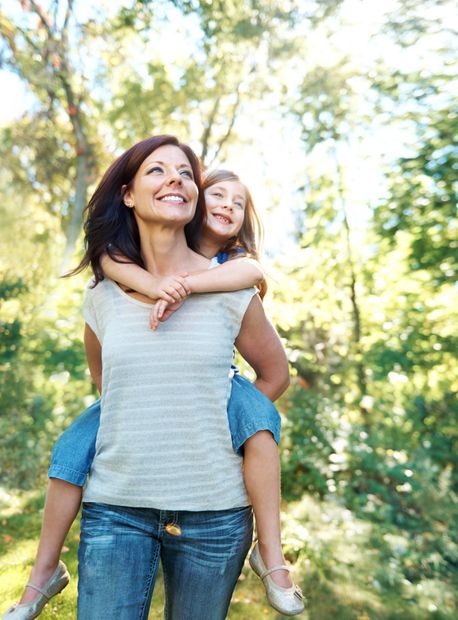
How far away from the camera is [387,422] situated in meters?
5.39

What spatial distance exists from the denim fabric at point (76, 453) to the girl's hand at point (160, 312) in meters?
0.37

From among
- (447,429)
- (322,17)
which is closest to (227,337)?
(447,429)

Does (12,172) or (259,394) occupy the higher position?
(12,172)

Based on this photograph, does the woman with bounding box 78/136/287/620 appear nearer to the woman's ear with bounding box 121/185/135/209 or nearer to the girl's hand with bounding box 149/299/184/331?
the girl's hand with bounding box 149/299/184/331

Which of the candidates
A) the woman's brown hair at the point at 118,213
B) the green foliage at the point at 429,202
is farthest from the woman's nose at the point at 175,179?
the green foliage at the point at 429,202

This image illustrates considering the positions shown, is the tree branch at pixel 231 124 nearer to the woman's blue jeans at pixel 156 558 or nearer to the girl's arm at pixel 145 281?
the girl's arm at pixel 145 281

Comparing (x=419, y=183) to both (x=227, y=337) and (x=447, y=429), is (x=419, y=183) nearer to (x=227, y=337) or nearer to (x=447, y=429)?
(x=447, y=429)

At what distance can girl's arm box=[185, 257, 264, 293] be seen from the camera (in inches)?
67.6

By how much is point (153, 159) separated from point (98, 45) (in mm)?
6904

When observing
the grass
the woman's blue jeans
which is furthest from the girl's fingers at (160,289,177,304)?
the grass

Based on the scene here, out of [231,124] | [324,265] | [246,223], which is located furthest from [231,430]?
[231,124]

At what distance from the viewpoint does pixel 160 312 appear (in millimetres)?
1626

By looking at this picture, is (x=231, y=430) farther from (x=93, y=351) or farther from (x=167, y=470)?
(x=93, y=351)

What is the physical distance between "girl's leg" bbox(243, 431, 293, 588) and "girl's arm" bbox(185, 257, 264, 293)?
42 centimetres
